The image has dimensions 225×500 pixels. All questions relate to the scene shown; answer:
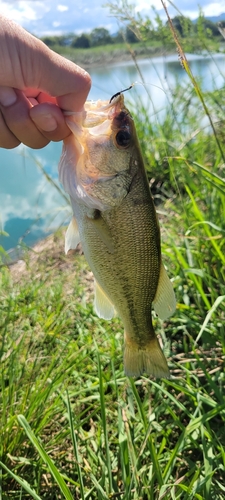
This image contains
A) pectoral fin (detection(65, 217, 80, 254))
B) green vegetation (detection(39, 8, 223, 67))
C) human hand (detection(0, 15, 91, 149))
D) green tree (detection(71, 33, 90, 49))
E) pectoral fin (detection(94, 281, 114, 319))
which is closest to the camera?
human hand (detection(0, 15, 91, 149))

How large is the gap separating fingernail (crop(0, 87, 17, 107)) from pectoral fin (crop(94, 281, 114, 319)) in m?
0.67

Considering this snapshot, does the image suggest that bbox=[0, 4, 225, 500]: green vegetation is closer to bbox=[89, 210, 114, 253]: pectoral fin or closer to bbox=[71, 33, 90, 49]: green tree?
bbox=[89, 210, 114, 253]: pectoral fin

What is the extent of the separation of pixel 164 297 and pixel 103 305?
0.76 ft

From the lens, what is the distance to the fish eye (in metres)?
1.17

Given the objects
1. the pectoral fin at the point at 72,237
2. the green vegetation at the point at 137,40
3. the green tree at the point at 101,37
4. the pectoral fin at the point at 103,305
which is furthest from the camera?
the green tree at the point at 101,37

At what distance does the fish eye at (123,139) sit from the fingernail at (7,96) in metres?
0.37

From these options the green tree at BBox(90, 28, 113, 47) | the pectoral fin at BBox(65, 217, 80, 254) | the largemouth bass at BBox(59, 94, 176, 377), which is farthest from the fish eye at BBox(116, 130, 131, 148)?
the green tree at BBox(90, 28, 113, 47)

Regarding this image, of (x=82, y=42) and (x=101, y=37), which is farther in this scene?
(x=82, y=42)

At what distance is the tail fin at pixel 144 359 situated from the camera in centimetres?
142

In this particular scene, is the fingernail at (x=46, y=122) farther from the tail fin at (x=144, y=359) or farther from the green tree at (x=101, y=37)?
the green tree at (x=101, y=37)

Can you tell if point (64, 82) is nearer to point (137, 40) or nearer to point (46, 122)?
point (46, 122)

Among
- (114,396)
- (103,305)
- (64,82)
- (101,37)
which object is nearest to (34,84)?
(64,82)

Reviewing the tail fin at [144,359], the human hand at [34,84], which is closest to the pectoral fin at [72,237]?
the human hand at [34,84]

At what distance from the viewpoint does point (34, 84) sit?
122 cm
